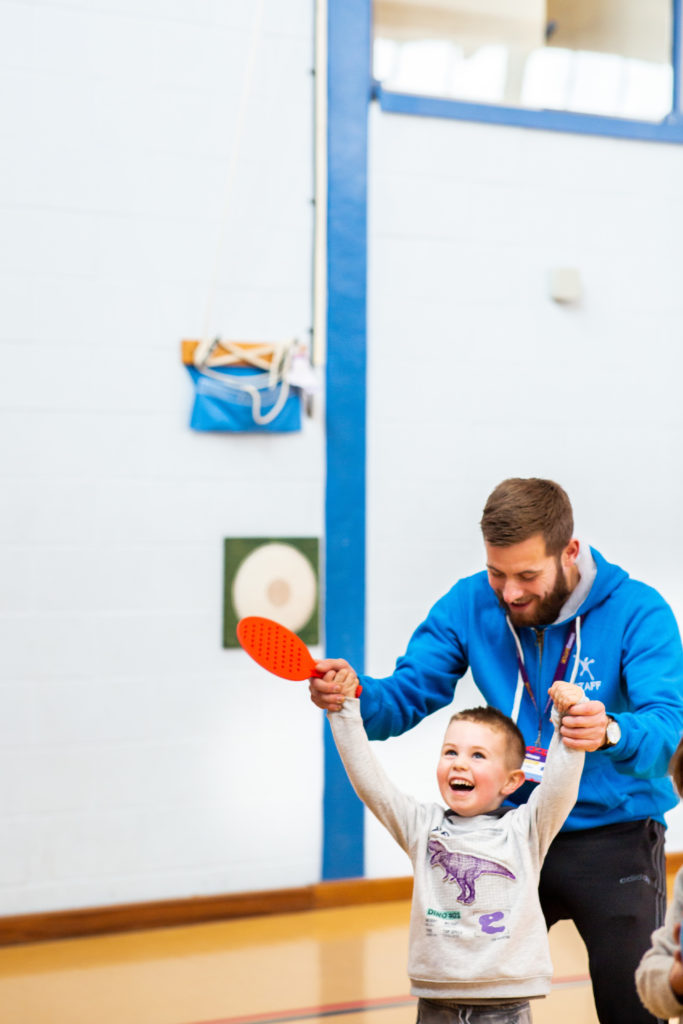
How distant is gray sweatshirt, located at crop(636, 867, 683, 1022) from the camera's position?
1.41 metres

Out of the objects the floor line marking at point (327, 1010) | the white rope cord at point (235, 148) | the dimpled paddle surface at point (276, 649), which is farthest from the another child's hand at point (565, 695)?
the white rope cord at point (235, 148)

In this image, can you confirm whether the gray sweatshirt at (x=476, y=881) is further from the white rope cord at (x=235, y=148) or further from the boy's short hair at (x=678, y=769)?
the white rope cord at (x=235, y=148)

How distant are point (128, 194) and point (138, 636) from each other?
1462 mm

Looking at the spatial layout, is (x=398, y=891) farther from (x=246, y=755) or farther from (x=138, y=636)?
(x=138, y=636)

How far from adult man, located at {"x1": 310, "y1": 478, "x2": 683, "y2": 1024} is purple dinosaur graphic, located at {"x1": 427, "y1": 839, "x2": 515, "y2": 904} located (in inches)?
8.5

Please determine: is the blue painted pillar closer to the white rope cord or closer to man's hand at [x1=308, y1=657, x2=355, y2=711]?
the white rope cord

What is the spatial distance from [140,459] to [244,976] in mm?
1635

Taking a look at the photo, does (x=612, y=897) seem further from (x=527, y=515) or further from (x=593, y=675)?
(x=527, y=515)

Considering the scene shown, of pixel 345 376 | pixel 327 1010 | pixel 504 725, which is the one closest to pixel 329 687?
pixel 504 725

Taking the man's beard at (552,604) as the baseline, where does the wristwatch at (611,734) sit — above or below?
below

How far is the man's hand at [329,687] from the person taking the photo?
6.13 feet

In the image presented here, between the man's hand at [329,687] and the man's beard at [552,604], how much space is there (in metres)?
0.40

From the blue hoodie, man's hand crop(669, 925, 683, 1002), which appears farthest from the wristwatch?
man's hand crop(669, 925, 683, 1002)

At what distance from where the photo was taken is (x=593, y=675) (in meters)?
2.06
